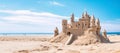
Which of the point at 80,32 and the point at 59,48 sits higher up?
the point at 80,32

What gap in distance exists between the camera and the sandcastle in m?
33.1

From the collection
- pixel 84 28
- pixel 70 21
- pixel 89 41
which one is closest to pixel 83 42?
pixel 89 41

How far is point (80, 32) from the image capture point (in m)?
34.9

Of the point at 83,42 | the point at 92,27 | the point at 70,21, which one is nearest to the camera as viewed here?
the point at 83,42

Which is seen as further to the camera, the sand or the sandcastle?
the sandcastle

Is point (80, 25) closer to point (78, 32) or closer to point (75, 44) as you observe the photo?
point (78, 32)

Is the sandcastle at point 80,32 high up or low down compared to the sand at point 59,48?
up

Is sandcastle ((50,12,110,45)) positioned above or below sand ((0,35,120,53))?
above

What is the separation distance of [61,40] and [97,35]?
6.37 metres

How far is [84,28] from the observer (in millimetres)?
35094

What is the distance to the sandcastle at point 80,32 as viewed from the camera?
33144mm

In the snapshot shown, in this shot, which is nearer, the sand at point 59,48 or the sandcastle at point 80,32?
the sand at point 59,48

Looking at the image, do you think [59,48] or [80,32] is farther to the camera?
[80,32]

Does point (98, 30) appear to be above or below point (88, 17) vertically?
below
